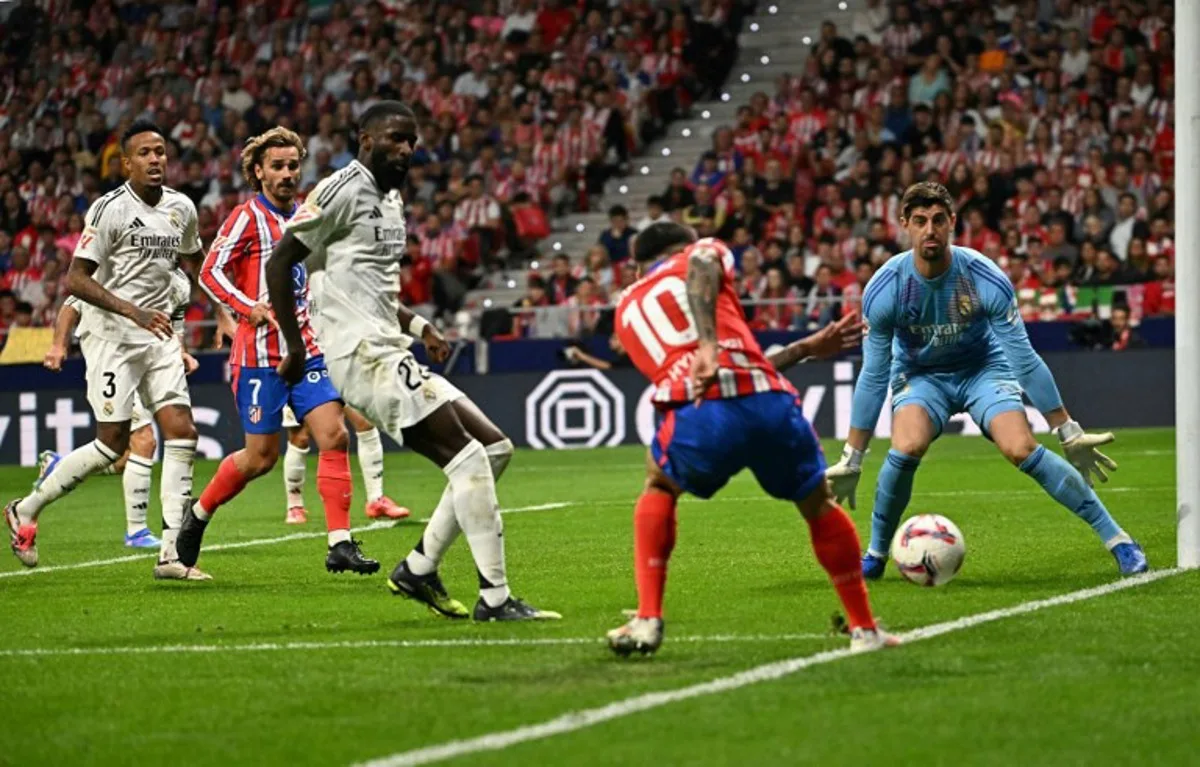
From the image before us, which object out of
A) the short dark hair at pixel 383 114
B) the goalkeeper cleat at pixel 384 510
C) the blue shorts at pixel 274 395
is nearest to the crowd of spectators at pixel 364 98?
the goalkeeper cleat at pixel 384 510

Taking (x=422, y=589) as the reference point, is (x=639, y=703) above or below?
below

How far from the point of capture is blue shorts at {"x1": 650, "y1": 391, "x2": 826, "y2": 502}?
23.9 feet

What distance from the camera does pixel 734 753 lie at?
227 inches

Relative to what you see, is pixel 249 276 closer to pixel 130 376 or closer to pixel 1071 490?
pixel 130 376

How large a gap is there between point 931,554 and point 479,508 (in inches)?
93.0

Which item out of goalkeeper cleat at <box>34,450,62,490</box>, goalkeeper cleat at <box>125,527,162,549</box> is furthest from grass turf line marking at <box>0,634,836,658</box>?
goalkeeper cleat at <box>125,527,162,549</box>

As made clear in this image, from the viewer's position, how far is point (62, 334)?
1313cm

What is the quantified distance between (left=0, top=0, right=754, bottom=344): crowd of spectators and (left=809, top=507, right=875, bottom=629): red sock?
1980 cm

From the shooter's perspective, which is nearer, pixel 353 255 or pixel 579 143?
pixel 353 255

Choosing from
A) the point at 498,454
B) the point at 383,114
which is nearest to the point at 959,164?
the point at 498,454

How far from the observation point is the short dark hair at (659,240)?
25.1ft

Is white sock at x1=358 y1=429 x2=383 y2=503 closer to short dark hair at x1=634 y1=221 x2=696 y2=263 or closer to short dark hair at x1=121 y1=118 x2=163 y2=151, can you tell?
short dark hair at x1=121 y1=118 x2=163 y2=151

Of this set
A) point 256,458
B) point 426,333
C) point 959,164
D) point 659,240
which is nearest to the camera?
point 659,240

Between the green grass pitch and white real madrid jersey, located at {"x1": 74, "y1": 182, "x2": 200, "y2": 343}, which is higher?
white real madrid jersey, located at {"x1": 74, "y1": 182, "x2": 200, "y2": 343}
